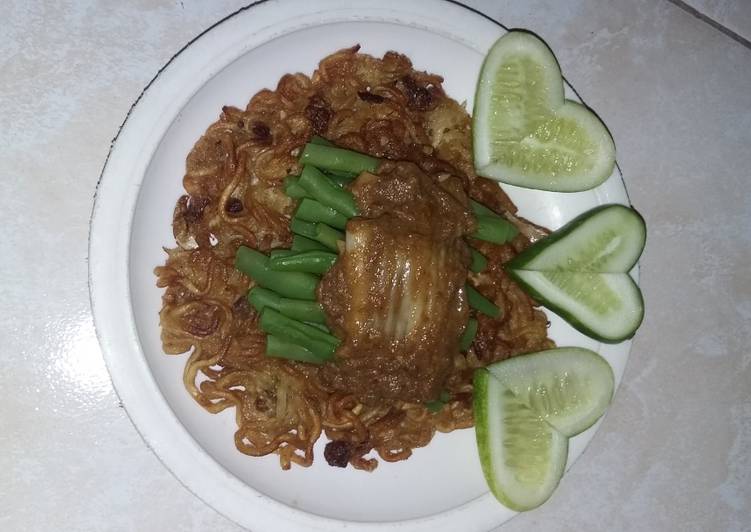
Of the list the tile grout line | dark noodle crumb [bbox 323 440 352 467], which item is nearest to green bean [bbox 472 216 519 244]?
dark noodle crumb [bbox 323 440 352 467]

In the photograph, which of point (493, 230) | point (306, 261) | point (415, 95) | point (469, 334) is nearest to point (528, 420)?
point (469, 334)

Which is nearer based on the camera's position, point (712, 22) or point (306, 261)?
point (306, 261)

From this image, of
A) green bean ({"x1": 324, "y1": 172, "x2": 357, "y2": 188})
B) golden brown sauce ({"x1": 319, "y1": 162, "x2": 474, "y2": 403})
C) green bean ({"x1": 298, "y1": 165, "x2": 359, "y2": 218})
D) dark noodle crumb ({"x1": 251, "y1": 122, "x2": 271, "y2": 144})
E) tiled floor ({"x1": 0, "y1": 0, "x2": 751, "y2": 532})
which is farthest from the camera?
tiled floor ({"x1": 0, "y1": 0, "x2": 751, "y2": 532})

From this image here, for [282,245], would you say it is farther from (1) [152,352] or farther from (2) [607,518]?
(2) [607,518]

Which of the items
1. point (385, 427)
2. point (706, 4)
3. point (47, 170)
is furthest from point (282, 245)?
point (706, 4)

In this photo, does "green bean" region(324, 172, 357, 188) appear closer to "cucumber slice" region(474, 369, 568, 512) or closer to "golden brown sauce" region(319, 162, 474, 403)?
"golden brown sauce" region(319, 162, 474, 403)

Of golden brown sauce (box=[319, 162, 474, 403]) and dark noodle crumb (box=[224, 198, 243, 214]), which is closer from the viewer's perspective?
golden brown sauce (box=[319, 162, 474, 403])

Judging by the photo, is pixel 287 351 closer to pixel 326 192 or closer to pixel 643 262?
pixel 326 192
